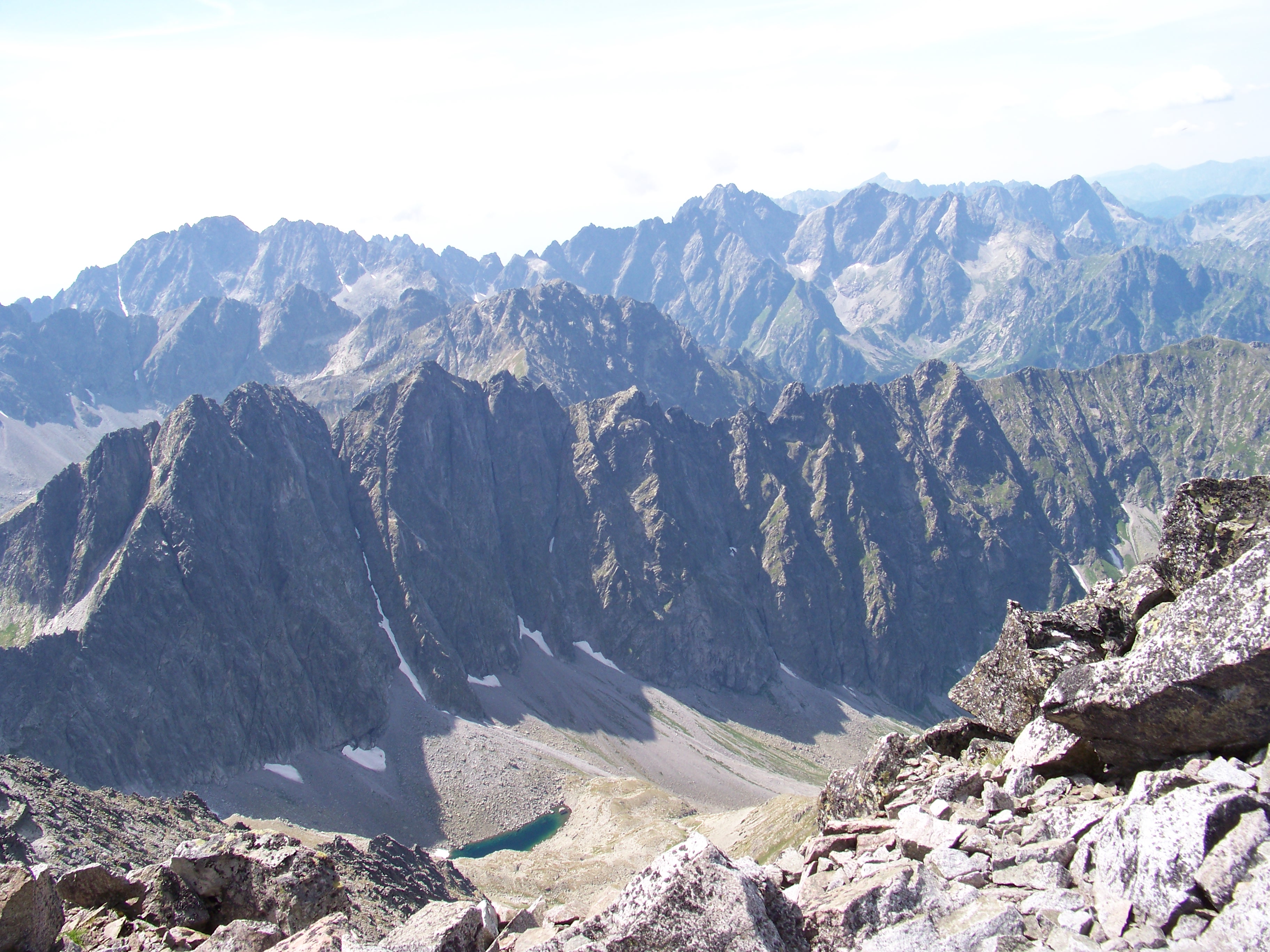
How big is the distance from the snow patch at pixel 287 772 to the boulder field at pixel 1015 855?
139 meters

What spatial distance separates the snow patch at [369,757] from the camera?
496 ft

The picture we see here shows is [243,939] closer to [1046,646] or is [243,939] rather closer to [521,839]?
[1046,646]

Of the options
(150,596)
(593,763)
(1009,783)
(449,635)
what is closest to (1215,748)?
(1009,783)

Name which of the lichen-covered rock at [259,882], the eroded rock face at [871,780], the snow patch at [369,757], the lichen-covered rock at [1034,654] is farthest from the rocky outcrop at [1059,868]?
the snow patch at [369,757]

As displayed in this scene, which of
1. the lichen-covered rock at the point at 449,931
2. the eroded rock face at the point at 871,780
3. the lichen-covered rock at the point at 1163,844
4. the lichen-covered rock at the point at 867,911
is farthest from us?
the eroded rock face at the point at 871,780

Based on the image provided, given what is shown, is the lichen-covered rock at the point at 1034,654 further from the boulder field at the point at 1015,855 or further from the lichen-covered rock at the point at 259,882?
the lichen-covered rock at the point at 259,882

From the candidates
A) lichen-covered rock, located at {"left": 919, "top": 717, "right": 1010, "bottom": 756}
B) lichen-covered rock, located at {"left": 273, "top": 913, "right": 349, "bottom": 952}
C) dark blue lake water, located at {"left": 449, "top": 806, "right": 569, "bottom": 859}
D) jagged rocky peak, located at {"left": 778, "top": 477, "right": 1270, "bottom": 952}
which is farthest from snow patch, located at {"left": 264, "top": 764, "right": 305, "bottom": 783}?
jagged rocky peak, located at {"left": 778, "top": 477, "right": 1270, "bottom": 952}

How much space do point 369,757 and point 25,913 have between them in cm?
15135

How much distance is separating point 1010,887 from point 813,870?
510 cm

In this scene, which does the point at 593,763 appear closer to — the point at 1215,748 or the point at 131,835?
the point at 131,835

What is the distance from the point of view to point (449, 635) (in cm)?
19325

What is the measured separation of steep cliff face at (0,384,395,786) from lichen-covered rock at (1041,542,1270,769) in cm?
15827

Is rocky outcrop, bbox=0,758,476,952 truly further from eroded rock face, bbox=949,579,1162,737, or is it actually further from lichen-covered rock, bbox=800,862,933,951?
eroded rock face, bbox=949,579,1162,737

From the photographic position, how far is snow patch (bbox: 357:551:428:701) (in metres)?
176
